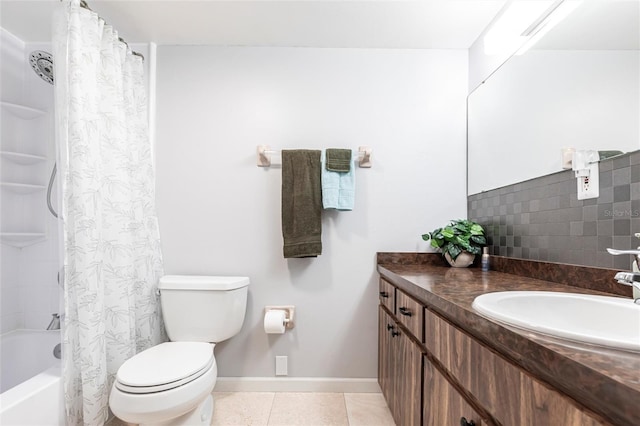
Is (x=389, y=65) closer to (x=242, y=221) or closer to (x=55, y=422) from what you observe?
(x=242, y=221)

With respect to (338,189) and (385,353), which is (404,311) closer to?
(385,353)

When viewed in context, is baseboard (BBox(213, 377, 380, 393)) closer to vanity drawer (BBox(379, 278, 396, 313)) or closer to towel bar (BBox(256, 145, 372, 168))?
vanity drawer (BBox(379, 278, 396, 313))

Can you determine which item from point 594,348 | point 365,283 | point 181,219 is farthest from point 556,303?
point 181,219

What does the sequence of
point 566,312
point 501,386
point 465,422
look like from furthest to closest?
point 566,312 < point 465,422 < point 501,386

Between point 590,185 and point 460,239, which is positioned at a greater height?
point 590,185

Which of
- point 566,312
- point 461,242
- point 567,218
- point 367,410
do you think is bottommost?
point 367,410

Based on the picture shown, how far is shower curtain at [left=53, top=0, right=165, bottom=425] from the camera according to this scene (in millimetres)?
1263

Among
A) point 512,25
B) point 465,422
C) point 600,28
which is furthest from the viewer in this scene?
point 512,25

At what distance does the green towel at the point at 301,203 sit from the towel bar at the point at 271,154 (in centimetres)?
11

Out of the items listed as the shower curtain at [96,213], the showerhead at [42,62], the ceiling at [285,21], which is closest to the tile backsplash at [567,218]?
the ceiling at [285,21]

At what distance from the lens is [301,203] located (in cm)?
169

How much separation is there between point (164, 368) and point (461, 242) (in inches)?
61.5

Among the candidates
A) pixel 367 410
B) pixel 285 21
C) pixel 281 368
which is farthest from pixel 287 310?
pixel 285 21

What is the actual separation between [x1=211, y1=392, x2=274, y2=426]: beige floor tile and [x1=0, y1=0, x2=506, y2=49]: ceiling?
2.17 meters
